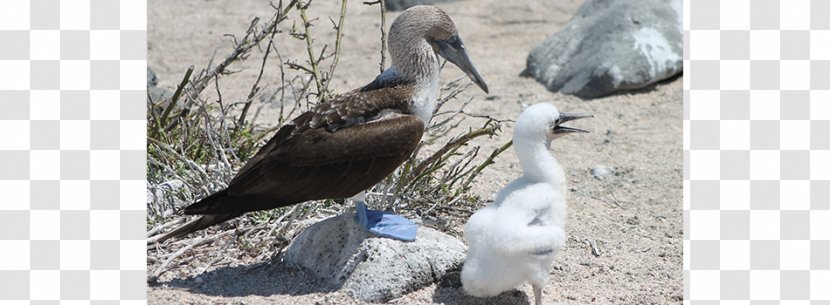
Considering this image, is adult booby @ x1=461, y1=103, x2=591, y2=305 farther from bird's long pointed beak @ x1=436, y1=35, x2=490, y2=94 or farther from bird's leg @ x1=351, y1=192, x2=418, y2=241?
bird's long pointed beak @ x1=436, y1=35, x2=490, y2=94

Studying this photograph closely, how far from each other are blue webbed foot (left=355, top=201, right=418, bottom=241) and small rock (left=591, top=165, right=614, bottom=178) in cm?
252

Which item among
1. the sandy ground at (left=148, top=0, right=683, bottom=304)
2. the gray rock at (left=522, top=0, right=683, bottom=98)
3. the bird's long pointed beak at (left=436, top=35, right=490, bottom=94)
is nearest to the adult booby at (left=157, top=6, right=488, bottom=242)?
the bird's long pointed beak at (left=436, top=35, right=490, bottom=94)

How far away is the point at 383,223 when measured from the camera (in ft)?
16.6

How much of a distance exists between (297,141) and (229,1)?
7.41 meters

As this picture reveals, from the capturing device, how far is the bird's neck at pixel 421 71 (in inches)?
198

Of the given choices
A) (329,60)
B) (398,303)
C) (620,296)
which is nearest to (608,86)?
(329,60)

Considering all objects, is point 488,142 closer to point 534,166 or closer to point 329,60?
point 329,60

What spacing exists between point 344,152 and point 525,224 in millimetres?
904

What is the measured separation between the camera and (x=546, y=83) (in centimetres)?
941

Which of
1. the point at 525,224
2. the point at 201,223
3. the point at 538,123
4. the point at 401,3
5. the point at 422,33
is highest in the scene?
the point at 422,33

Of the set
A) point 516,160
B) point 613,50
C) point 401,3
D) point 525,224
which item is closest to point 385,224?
point 525,224

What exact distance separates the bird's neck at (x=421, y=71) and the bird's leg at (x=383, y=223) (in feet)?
1.58

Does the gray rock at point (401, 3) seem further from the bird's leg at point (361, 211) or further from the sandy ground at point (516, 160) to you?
the bird's leg at point (361, 211)

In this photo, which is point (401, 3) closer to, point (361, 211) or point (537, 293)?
point (361, 211)
